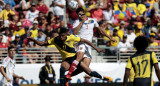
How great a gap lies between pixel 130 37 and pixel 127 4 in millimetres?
2310

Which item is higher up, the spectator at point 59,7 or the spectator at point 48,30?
the spectator at point 59,7

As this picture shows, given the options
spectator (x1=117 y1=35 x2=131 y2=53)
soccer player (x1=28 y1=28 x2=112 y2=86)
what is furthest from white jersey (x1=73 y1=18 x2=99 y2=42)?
spectator (x1=117 y1=35 x2=131 y2=53)

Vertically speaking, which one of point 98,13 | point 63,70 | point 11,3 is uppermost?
point 11,3

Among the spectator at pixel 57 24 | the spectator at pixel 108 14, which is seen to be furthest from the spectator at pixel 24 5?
the spectator at pixel 108 14

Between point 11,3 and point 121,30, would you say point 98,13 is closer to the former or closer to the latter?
point 121,30

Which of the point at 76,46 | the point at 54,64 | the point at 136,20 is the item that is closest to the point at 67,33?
the point at 76,46

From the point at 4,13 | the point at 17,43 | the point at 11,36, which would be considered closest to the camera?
the point at 17,43

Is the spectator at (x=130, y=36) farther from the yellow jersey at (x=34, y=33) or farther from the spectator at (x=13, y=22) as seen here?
the spectator at (x=13, y=22)

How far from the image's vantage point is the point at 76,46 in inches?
456

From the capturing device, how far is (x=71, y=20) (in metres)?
18.0

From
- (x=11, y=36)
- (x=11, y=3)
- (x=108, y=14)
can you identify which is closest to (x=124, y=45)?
(x=108, y=14)

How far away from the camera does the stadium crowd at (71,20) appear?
54.7 feet

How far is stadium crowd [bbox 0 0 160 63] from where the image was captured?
16.7 metres

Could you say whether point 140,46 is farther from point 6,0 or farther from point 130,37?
point 6,0
